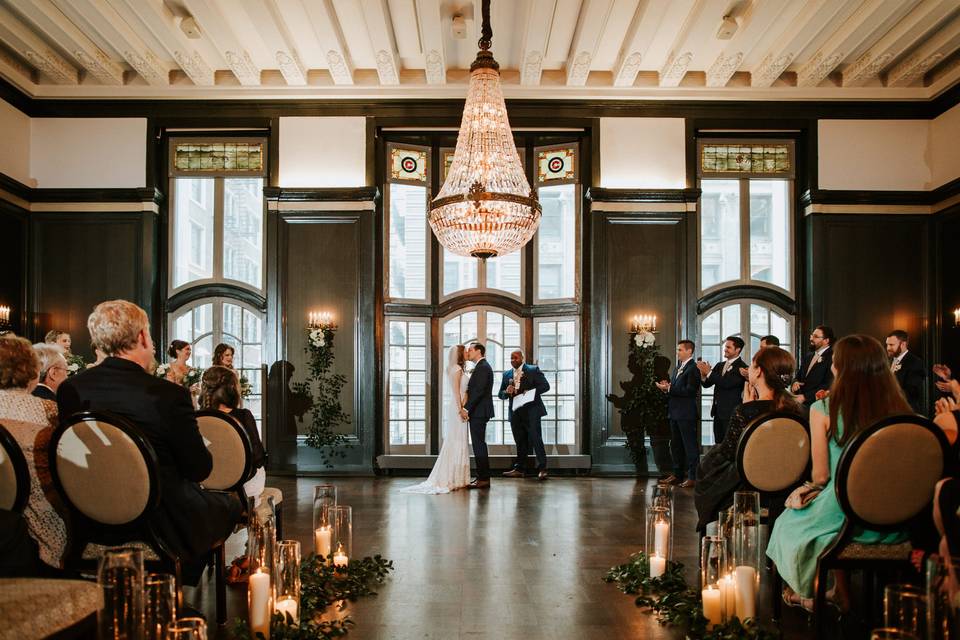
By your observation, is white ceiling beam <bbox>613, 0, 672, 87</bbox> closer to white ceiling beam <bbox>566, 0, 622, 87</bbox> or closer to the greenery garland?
white ceiling beam <bbox>566, 0, 622, 87</bbox>

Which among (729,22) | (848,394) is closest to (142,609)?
(848,394)

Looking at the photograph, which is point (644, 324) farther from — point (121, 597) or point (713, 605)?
point (121, 597)

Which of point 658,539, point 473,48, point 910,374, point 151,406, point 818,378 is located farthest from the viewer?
point 473,48

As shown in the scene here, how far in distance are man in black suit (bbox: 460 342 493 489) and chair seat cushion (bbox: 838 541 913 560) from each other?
5.50 metres

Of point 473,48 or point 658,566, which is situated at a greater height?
point 473,48

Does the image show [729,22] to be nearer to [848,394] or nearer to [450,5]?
[450,5]

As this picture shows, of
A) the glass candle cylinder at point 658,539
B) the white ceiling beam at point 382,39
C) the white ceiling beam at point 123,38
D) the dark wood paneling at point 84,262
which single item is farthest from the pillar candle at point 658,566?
the dark wood paneling at point 84,262

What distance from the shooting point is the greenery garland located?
9.30 meters

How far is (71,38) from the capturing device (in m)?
8.14

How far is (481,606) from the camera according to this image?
3803mm

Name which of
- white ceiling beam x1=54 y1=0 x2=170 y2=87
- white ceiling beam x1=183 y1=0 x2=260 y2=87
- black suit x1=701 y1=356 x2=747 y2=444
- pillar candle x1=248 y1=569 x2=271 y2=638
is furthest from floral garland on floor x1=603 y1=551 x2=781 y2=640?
white ceiling beam x1=54 y1=0 x2=170 y2=87

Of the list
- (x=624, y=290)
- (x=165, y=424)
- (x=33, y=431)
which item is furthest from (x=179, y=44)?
(x=165, y=424)

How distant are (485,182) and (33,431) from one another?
13.9ft

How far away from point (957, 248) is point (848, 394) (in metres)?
7.41
